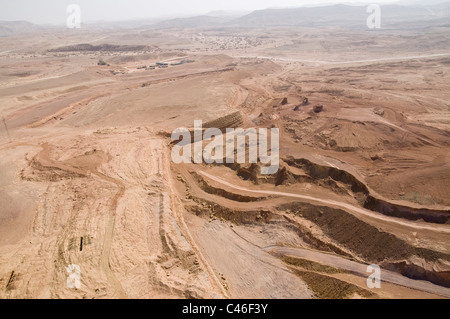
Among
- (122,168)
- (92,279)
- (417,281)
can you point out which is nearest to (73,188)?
(122,168)
